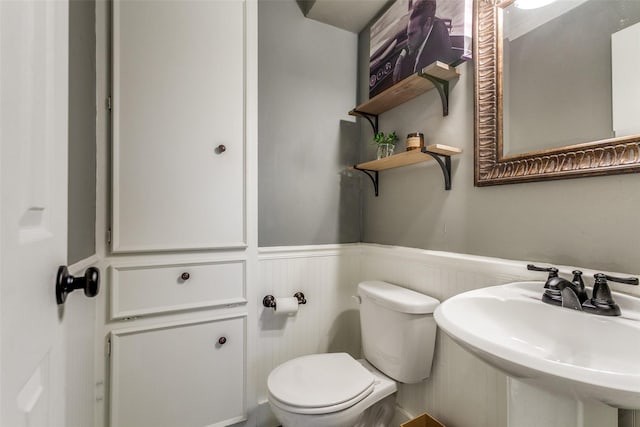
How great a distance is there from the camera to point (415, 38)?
143 cm

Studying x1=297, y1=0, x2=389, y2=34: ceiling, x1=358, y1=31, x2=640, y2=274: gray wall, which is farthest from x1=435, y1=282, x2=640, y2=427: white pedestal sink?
x1=297, y1=0, x2=389, y2=34: ceiling

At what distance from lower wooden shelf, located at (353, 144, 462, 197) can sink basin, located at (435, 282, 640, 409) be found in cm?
57

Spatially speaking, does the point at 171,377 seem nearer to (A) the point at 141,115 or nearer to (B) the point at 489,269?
(A) the point at 141,115

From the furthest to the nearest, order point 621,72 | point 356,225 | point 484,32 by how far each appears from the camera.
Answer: point 356,225, point 484,32, point 621,72

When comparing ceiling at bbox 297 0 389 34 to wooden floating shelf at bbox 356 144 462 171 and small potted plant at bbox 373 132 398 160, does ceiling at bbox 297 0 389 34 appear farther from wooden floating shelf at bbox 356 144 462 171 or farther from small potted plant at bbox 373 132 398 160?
wooden floating shelf at bbox 356 144 462 171

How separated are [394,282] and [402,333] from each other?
0.34 metres

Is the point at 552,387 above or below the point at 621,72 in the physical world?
below

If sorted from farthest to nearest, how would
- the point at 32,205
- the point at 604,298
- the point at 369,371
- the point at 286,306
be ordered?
the point at 286,306
the point at 369,371
the point at 604,298
the point at 32,205

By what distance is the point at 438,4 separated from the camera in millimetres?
1314

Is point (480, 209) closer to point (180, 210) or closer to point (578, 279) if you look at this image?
point (578, 279)

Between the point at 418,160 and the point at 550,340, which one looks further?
the point at 418,160

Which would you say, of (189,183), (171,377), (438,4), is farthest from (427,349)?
(438,4)

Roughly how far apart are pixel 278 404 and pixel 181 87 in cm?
139

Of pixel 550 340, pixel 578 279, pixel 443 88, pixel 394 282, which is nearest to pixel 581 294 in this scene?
pixel 578 279
